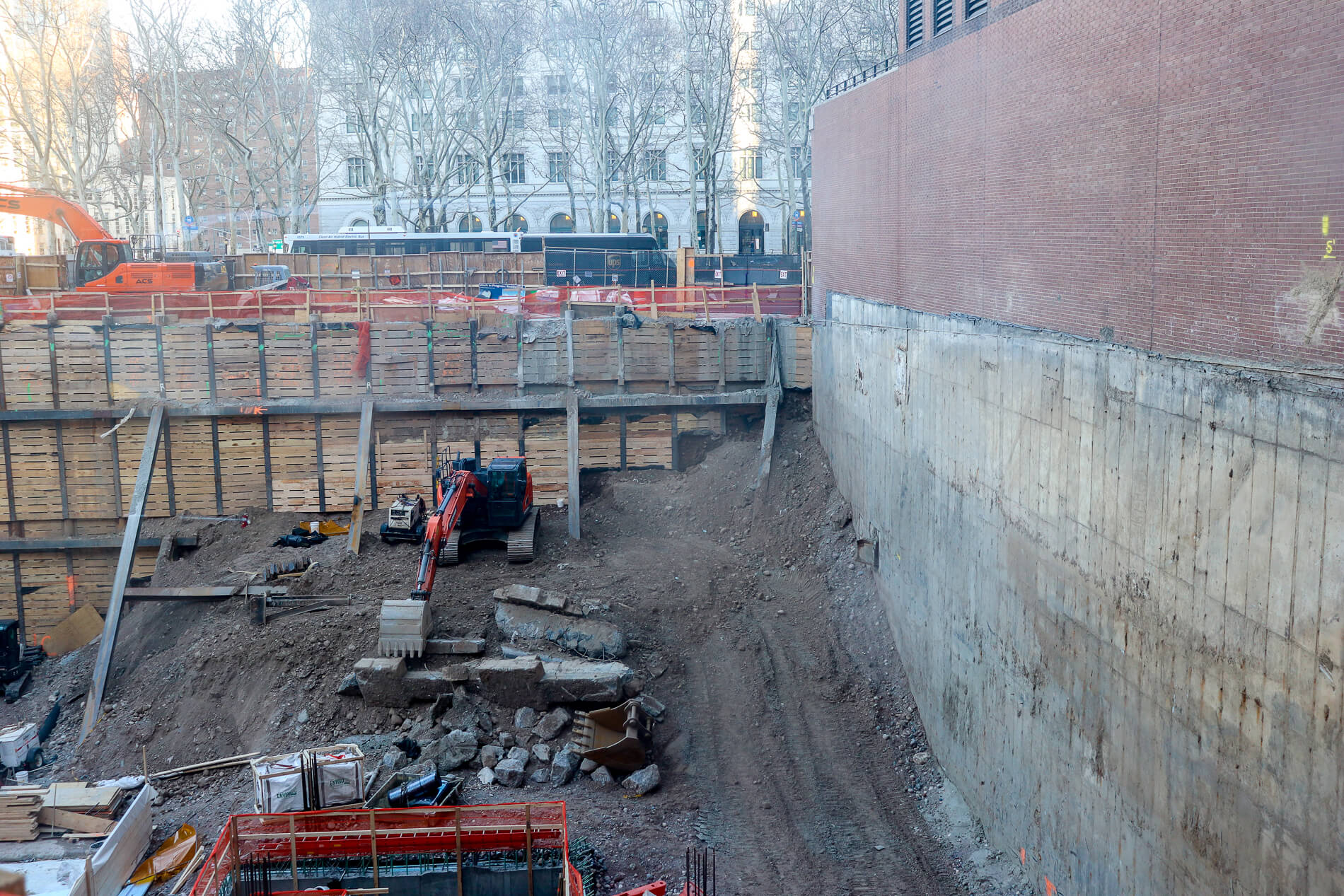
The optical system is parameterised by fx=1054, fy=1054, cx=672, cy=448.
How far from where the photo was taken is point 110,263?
106 ft

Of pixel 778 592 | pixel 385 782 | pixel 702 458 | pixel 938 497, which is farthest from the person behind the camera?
pixel 702 458

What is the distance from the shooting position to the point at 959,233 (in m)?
17.6

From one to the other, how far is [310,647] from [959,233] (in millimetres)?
12859

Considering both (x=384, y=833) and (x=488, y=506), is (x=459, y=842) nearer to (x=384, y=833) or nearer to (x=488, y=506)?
(x=384, y=833)

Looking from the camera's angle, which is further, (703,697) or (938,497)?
(703,697)

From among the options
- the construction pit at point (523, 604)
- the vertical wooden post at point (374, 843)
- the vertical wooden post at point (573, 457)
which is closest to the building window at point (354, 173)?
the construction pit at point (523, 604)

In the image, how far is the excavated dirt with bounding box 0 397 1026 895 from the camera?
13.5 metres

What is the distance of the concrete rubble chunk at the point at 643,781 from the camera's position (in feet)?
47.1

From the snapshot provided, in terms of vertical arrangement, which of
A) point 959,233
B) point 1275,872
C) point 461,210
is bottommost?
point 1275,872

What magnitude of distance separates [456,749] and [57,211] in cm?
2780

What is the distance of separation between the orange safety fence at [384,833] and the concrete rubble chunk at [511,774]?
0.88 m

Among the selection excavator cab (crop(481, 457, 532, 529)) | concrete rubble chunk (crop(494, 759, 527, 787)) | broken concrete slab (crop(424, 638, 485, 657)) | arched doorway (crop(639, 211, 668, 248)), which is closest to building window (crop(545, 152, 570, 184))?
arched doorway (crop(639, 211, 668, 248))

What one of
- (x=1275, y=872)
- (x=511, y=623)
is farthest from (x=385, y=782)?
(x=1275, y=872)

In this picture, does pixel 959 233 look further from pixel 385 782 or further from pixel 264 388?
pixel 264 388
